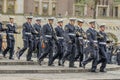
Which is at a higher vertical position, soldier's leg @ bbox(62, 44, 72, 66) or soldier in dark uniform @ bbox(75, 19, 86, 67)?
soldier in dark uniform @ bbox(75, 19, 86, 67)

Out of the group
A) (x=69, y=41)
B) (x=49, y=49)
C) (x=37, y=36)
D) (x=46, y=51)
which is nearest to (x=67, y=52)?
(x=69, y=41)

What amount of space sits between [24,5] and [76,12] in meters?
8.17

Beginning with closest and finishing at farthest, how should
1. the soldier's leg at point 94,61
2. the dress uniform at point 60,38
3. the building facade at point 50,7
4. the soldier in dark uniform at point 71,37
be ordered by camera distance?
the soldier's leg at point 94,61
the soldier in dark uniform at point 71,37
the dress uniform at point 60,38
the building facade at point 50,7

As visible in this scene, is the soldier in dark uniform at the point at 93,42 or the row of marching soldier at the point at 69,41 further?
the row of marching soldier at the point at 69,41

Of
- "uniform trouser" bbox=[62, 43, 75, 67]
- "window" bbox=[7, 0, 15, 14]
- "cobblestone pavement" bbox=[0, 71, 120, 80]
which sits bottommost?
"cobblestone pavement" bbox=[0, 71, 120, 80]

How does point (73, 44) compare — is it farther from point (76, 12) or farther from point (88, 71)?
point (76, 12)

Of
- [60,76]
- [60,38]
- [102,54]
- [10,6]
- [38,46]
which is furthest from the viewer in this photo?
[10,6]

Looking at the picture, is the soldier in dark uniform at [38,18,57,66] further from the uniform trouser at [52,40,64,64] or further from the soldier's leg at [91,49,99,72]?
the soldier's leg at [91,49,99,72]

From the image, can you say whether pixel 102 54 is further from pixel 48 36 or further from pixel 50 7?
pixel 50 7

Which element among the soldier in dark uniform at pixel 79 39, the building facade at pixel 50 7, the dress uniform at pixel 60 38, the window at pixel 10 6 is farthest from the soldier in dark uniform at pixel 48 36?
the window at pixel 10 6

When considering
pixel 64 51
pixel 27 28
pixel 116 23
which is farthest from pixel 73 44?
pixel 116 23

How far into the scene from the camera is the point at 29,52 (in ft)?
94.5

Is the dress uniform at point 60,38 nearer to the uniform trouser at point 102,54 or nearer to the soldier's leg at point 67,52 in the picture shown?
the soldier's leg at point 67,52

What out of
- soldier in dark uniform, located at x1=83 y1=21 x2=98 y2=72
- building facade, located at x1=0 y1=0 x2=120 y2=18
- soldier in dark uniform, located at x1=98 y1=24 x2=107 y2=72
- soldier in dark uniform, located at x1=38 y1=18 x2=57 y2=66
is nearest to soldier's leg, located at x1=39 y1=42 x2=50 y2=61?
soldier in dark uniform, located at x1=38 y1=18 x2=57 y2=66
